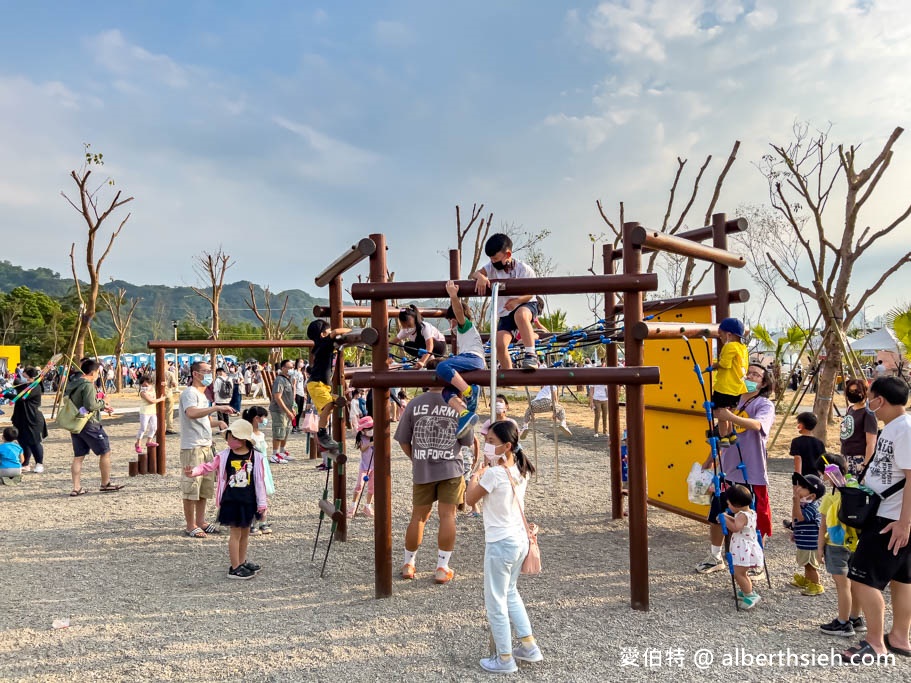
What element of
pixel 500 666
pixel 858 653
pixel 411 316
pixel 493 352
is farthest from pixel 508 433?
pixel 411 316

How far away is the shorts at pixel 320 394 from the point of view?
5.74 meters

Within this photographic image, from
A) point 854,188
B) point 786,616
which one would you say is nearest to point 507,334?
point 786,616

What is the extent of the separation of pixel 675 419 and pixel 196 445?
5.09 meters

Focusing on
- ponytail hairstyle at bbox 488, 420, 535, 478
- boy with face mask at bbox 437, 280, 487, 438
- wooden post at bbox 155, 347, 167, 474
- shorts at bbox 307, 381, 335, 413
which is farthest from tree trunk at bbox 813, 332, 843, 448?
wooden post at bbox 155, 347, 167, 474

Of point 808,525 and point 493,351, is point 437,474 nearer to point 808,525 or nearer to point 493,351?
point 493,351

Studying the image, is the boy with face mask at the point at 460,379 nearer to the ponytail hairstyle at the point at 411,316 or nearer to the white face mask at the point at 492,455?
the white face mask at the point at 492,455

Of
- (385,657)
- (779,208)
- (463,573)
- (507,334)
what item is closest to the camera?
(385,657)

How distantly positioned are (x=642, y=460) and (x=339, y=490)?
284 centimetres

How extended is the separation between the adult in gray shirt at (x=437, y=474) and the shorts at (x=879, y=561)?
8.64ft

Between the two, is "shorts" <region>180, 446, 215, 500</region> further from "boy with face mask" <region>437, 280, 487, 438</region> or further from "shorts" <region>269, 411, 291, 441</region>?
"shorts" <region>269, 411, 291, 441</region>

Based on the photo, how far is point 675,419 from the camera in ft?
20.6

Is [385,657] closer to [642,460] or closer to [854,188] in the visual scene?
[642,460]

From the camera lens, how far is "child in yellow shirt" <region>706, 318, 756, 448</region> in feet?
15.0

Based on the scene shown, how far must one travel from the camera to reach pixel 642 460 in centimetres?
434
